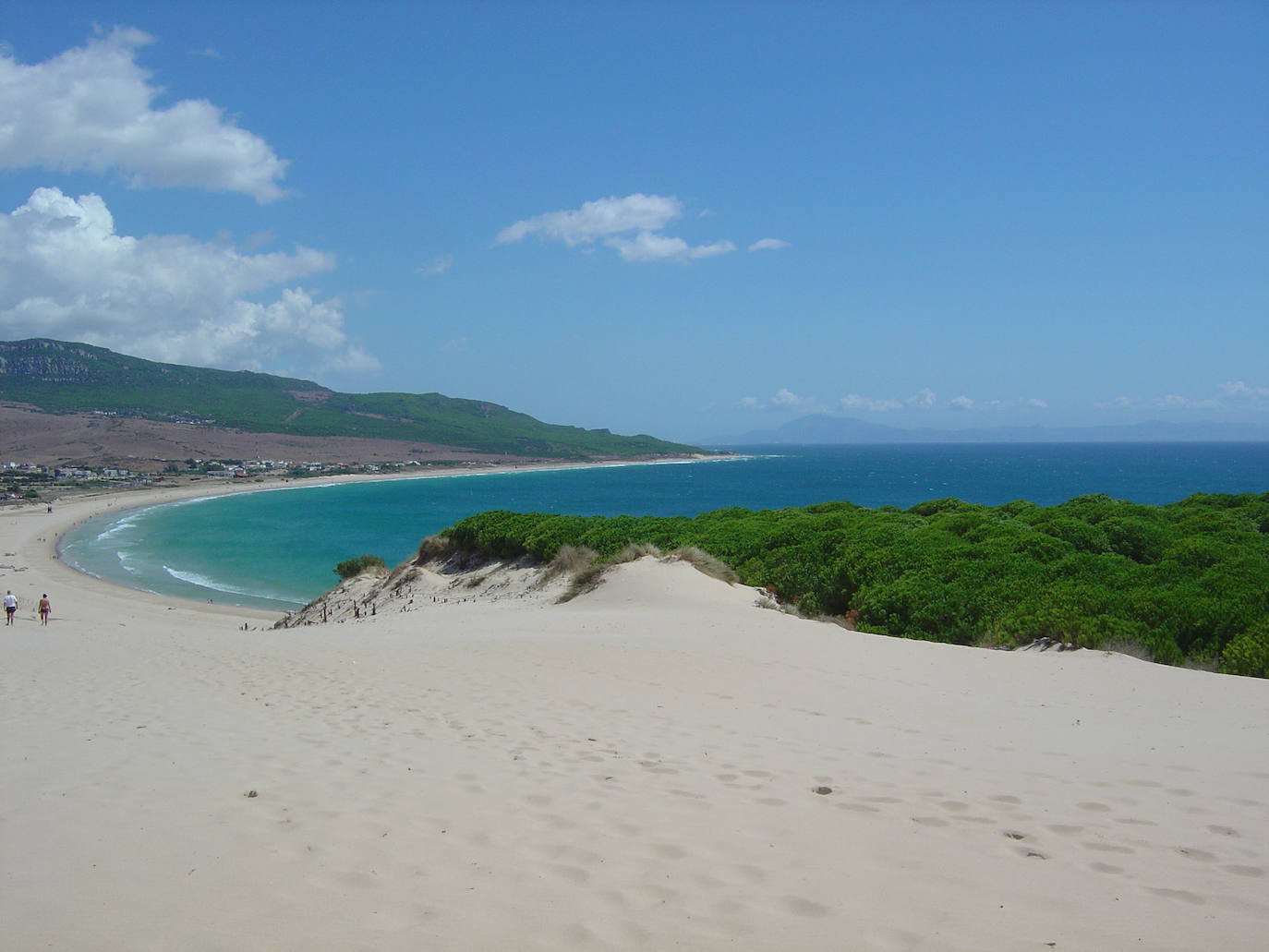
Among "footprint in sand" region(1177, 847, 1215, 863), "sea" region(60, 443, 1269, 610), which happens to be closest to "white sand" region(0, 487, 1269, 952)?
"footprint in sand" region(1177, 847, 1215, 863)

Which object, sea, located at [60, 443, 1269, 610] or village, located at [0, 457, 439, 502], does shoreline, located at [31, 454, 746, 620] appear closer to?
sea, located at [60, 443, 1269, 610]

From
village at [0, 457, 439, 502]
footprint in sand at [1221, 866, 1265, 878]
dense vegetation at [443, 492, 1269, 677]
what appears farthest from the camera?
village at [0, 457, 439, 502]

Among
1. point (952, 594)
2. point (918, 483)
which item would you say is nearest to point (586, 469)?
point (918, 483)

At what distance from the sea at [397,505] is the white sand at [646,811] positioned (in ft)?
121

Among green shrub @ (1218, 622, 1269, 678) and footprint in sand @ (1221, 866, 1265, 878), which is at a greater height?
footprint in sand @ (1221, 866, 1265, 878)

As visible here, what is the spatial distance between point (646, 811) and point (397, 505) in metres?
98.2

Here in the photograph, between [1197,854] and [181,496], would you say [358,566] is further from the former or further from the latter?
[181,496]

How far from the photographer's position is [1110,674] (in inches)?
396

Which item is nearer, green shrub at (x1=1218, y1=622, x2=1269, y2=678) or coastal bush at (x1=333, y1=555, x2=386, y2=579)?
green shrub at (x1=1218, y1=622, x2=1269, y2=678)

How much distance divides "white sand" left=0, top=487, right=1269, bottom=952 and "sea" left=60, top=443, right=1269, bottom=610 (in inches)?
1451

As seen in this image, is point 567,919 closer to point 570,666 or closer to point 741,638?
point 570,666

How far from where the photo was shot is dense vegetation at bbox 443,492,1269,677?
39.8ft

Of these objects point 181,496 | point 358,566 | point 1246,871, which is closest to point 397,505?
point 181,496

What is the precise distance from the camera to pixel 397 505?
324 ft
